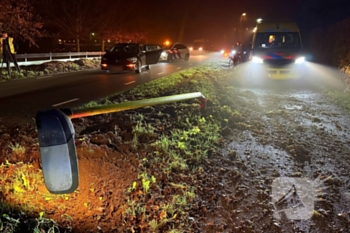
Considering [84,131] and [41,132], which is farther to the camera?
[84,131]

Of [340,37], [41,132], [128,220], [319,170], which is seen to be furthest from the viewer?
[340,37]

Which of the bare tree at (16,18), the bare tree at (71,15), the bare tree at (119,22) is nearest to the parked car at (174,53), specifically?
the bare tree at (119,22)

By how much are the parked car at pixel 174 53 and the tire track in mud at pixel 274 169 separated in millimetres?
20061

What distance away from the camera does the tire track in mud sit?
3.80m

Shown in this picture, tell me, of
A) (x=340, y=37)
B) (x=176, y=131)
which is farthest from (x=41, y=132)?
(x=340, y=37)

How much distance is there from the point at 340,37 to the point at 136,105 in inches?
495

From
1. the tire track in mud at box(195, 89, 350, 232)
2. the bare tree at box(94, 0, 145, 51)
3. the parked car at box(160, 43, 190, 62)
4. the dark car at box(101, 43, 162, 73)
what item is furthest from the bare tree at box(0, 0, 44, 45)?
the tire track in mud at box(195, 89, 350, 232)

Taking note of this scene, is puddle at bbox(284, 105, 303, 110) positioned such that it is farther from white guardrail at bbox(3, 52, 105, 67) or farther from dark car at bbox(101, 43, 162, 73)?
white guardrail at bbox(3, 52, 105, 67)

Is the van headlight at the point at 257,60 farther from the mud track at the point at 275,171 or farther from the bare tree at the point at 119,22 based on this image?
the bare tree at the point at 119,22

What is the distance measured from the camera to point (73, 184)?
2266 millimetres

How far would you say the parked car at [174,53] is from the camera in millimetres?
28344

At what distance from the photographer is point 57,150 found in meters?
2.22

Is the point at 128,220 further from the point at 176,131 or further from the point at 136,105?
the point at 176,131

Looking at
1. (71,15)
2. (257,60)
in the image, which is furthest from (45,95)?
(71,15)
